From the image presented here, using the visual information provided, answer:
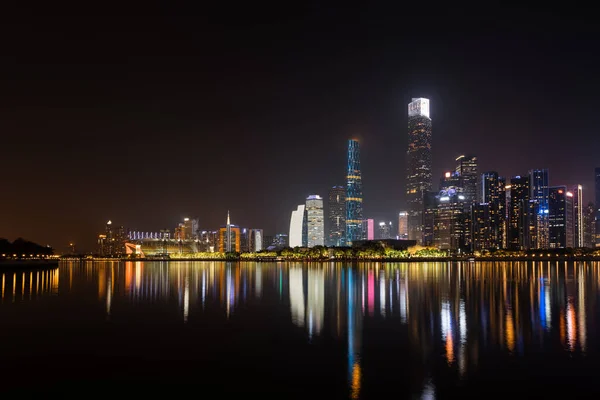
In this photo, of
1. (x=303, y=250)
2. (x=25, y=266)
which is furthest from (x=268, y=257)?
(x=25, y=266)

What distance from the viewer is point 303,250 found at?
18838cm

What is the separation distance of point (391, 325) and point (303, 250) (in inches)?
6449

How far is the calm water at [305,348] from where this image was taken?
581 inches

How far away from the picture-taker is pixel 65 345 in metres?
20.8

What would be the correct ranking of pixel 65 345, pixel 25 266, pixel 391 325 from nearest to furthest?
pixel 65 345 < pixel 391 325 < pixel 25 266

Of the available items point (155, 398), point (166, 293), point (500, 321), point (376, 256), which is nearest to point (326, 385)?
point (155, 398)

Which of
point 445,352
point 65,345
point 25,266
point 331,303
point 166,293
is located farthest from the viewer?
point 25,266

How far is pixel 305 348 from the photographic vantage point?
19.8 metres

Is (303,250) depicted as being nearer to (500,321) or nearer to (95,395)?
(500,321)

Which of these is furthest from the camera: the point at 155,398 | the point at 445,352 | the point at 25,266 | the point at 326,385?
the point at 25,266

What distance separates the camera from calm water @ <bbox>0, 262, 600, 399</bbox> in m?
14.8

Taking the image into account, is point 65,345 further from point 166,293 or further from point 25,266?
point 25,266

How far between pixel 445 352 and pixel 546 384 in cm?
439

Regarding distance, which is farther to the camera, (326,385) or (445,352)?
(445,352)
